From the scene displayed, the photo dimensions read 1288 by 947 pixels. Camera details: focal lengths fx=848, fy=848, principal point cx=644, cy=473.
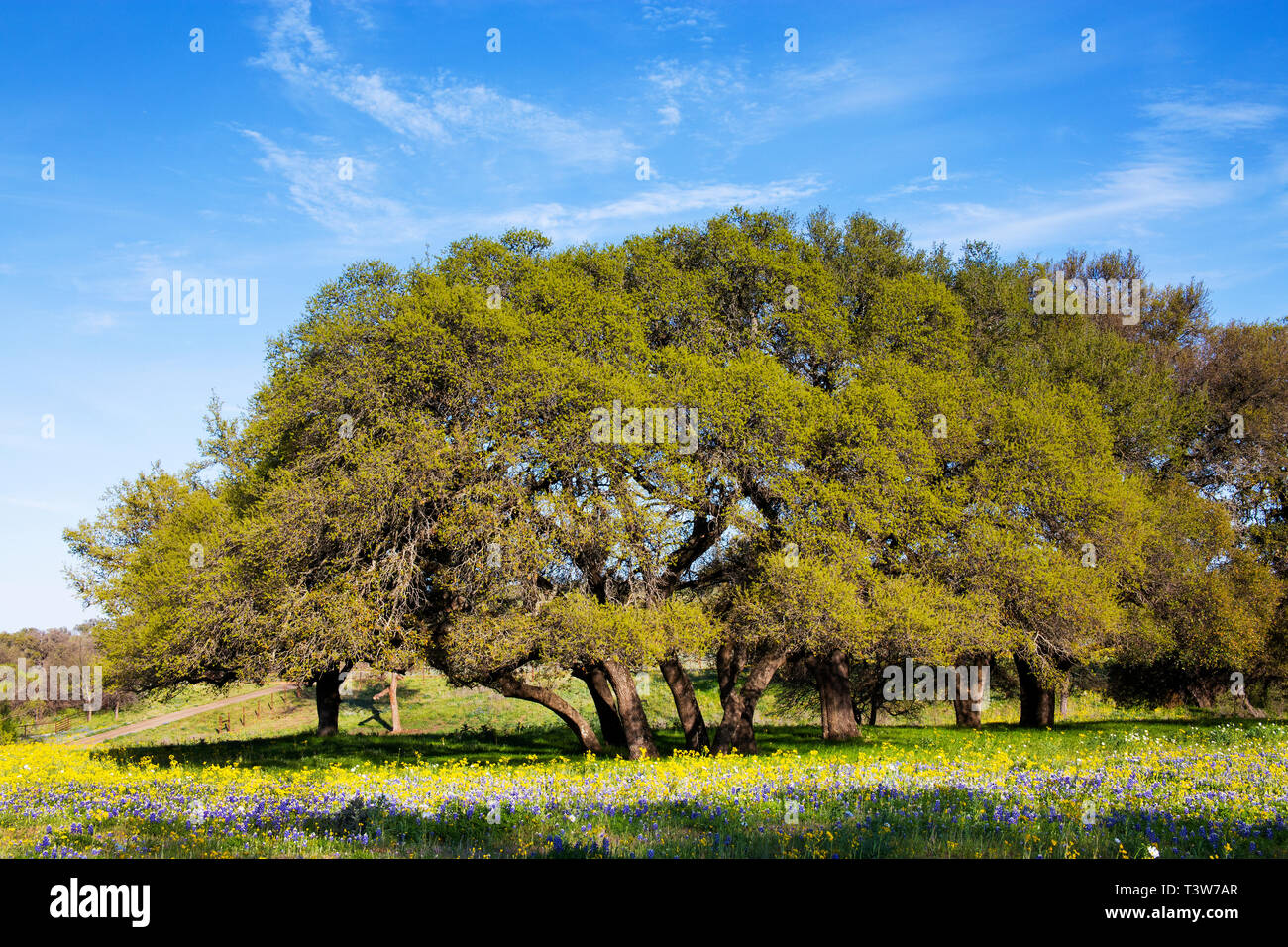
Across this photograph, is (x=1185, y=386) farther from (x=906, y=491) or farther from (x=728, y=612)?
(x=728, y=612)

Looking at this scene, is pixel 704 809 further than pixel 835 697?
No

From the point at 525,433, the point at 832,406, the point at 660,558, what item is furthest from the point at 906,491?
the point at 525,433

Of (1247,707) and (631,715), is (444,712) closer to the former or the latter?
(631,715)

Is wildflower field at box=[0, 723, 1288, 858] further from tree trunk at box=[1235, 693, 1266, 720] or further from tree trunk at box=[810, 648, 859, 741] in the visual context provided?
tree trunk at box=[1235, 693, 1266, 720]

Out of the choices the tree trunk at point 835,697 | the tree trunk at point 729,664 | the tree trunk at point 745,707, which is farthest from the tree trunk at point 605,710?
the tree trunk at point 835,697

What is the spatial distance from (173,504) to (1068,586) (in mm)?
42334

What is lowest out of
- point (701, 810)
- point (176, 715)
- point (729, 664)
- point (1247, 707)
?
point (176, 715)

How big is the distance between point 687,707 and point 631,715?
300 centimetres

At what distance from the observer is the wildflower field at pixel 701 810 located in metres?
8.45

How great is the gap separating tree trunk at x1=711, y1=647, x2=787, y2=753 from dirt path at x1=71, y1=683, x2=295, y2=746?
1399 inches

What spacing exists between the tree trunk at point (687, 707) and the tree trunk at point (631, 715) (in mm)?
1839

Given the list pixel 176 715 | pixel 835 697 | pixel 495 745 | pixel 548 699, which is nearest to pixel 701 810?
pixel 548 699

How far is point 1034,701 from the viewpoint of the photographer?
32.2 meters

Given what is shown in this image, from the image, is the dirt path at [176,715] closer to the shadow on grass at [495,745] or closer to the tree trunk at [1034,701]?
the shadow on grass at [495,745]
